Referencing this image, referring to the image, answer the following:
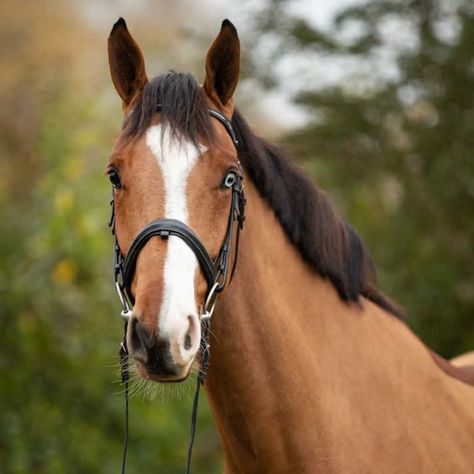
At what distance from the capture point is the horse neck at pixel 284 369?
9.18 feet

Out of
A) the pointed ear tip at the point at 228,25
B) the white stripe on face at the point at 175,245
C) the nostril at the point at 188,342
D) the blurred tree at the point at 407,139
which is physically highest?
the blurred tree at the point at 407,139

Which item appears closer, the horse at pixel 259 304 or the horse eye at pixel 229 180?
the horse at pixel 259 304

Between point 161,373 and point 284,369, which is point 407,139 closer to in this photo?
point 284,369

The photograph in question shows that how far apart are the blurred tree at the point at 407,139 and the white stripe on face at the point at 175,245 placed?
513cm

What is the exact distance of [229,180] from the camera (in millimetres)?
2664

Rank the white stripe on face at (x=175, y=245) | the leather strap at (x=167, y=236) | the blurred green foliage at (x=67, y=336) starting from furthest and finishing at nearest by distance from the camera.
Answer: the blurred green foliage at (x=67, y=336), the leather strap at (x=167, y=236), the white stripe on face at (x=175, y=245)

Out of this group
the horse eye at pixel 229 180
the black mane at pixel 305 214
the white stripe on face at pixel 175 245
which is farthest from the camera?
the black mane at pixel 305 214

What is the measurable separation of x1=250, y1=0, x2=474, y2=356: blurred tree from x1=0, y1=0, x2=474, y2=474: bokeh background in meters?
0.01

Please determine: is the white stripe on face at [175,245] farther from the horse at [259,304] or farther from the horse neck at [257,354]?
the horse neck at [257,354]

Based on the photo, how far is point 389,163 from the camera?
7.77m

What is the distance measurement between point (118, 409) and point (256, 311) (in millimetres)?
4482

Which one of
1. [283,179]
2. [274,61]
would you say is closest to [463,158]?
[274,61]

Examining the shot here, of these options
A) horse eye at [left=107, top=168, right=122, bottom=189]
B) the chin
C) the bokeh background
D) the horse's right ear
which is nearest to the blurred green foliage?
the bokeh background

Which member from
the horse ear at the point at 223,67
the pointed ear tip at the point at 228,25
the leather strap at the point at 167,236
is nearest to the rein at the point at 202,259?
the leather strap at the point at 167,236
